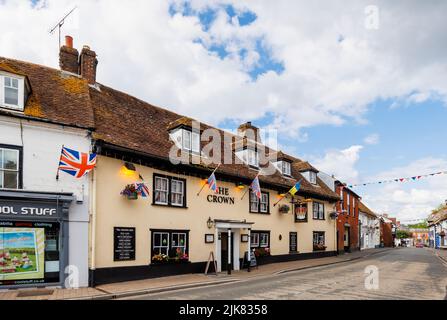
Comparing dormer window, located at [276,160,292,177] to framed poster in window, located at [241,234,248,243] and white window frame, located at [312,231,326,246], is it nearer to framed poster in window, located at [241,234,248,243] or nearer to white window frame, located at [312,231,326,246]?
white window frame, located at [312,231,326,246]

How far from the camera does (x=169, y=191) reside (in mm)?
18031

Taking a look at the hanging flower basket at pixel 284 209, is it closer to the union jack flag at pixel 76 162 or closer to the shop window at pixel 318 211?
the shop window at pixel 318 211

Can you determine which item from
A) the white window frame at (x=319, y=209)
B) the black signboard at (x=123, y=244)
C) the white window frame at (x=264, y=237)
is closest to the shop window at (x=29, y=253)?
the black signboard at (x=123, y=244)

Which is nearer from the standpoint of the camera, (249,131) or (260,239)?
(260,239)

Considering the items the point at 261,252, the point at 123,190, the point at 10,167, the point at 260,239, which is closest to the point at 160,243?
the point at 123,190

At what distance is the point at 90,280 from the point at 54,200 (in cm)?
341

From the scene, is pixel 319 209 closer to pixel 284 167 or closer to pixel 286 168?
pixel 286 168

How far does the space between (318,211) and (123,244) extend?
1989 centimetres

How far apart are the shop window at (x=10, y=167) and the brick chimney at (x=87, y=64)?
6.76 meters

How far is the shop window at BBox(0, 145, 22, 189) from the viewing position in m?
13.2

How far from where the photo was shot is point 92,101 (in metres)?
17.7
